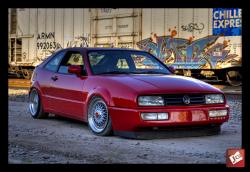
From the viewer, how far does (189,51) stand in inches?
695

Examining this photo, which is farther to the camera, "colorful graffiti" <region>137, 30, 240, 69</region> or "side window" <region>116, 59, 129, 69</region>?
"colorful graffiti" <region>137, 30, 240, 69</region>

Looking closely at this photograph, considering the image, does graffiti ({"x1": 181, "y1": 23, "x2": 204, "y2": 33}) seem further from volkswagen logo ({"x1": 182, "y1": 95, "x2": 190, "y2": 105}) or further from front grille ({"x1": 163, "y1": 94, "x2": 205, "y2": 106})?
volkswagen logo ({"x1": 182, "y1": 95, "x2": 190, "y2": 105})

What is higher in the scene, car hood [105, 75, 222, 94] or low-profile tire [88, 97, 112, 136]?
car hood [105, 75, 222, 94]

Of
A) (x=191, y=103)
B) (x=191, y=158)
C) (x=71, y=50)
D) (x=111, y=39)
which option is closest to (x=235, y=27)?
(x=111, y=39)

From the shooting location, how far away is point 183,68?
17734mm

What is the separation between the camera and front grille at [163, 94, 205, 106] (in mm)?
6508

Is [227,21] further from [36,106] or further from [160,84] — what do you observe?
[160,84]

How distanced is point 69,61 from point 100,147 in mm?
2592

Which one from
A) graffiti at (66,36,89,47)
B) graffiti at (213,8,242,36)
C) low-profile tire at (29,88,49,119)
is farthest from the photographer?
graffiti at (66,36,89,47)

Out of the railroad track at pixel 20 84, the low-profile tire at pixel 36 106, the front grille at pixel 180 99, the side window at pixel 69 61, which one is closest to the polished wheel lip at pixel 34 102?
the low-profile tire at pixel 36 106

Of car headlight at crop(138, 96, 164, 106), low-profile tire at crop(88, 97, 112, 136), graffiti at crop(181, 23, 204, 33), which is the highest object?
graffiti at crop(181, 23, 204, 33)

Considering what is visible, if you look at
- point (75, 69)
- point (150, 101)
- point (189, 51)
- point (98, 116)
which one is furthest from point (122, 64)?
point (189, 51)

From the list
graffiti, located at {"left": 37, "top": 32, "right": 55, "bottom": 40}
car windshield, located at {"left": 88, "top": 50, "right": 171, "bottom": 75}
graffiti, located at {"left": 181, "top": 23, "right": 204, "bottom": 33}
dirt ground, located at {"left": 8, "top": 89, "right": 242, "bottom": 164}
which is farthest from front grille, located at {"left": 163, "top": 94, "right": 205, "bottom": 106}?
graffiti, located at {"left": 37, "top": 32, "right": 55, "bottom": 40}

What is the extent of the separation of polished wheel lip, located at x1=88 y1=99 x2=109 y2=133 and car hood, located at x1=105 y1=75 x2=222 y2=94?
0.42m
